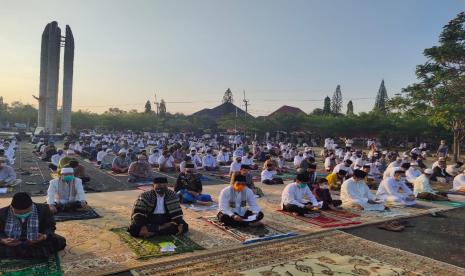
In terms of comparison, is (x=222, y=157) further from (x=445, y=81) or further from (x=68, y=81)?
(x=68, y=81)

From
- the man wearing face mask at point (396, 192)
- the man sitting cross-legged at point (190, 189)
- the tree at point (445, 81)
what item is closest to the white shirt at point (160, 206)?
the man sitting cross-legged at point (190, 189)

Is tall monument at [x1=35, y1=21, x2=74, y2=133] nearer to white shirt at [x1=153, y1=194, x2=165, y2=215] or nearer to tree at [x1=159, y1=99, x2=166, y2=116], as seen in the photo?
tree at [x1=159, y1=99, x2=166, y2=116]

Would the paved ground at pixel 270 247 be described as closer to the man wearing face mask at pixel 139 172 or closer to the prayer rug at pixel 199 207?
the prayer rug at pixel 199 207

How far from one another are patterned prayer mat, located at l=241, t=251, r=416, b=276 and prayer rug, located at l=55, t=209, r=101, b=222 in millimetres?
3235

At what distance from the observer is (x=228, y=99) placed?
6944 cm

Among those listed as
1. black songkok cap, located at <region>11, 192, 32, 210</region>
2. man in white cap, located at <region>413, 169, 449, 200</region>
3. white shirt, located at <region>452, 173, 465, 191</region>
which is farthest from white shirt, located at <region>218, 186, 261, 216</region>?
white shirt, located at <region>452, 173, 465, 191</region>

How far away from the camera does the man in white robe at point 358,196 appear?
25.3 feet

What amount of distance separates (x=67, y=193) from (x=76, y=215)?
463mm

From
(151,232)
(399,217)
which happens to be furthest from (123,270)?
(399,217)

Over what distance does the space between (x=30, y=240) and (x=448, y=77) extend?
61.8 feet

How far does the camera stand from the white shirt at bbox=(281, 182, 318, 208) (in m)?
7.16

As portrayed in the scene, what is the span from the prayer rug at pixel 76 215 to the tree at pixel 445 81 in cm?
1629

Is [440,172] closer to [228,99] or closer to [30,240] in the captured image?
[30,240]

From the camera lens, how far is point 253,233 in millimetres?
5688
